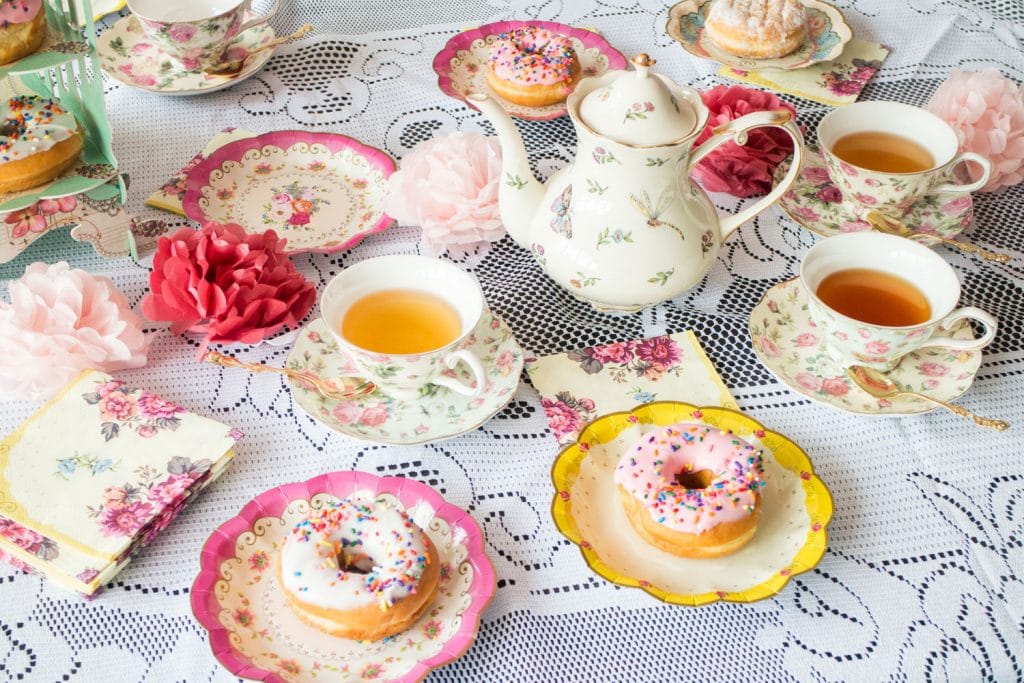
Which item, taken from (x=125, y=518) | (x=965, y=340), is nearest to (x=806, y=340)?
(x=965, y=340)

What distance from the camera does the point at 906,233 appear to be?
112cm

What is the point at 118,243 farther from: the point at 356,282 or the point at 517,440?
the point at 517,440

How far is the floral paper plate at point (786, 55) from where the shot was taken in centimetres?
141

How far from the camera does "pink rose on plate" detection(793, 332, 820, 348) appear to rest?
39.5 inches

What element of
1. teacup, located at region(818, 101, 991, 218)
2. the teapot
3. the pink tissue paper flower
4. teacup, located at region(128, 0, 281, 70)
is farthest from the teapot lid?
teacup, located at region(128, 0, 281, 70)

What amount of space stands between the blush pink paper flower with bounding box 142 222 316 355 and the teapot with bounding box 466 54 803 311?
0.89 ft

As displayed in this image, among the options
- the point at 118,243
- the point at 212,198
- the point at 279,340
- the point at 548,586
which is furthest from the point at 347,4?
the point at 548,586

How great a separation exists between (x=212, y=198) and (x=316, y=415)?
0.43 metres

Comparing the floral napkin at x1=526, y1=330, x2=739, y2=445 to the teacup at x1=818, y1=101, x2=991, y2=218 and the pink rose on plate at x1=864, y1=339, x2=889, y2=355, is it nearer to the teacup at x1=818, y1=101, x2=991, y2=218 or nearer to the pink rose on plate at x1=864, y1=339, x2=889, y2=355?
the pink rose on plate at x1=864, y1=339, x2=889, y2=355

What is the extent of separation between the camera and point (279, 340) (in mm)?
1014

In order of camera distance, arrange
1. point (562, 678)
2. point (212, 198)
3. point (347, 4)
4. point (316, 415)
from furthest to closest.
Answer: point (347, 4) < point (212, 198) < point (316, 415) < point (562, 678)

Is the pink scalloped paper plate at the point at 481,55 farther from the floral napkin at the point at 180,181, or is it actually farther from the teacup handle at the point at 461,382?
the teacup handle at the point at 461,382

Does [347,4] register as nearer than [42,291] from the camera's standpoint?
No

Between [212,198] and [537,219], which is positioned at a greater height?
[537,219]
